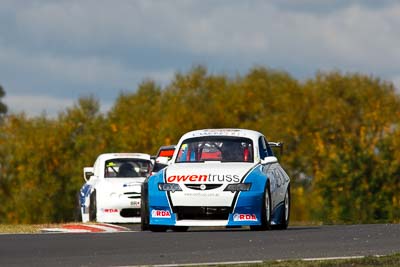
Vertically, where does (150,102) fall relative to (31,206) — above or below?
above

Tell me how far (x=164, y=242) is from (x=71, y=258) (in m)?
3.24

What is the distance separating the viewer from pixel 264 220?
22047 mm

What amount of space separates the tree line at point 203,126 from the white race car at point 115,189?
1840 inches

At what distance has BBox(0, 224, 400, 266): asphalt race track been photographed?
1493 centimetres

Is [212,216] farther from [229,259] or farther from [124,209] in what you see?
[124,209]

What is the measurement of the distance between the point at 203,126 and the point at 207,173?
74883 millimetres

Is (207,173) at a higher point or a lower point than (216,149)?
lower

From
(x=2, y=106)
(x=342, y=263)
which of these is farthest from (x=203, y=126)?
(x=342, y=263)

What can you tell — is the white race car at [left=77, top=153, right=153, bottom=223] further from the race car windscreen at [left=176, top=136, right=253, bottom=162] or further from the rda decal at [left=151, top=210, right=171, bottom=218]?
the rda decal at [left=151, top=210, right=171, bottom=218]

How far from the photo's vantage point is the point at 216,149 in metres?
23.0

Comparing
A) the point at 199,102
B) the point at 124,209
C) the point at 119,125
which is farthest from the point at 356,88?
the point at 124,209

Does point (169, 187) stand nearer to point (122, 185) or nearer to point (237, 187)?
point (237, 187)

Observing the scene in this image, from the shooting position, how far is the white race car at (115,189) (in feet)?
109

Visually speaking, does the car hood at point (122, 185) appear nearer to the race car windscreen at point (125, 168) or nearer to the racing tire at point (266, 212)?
the race car windscreen at point (125, 168)
